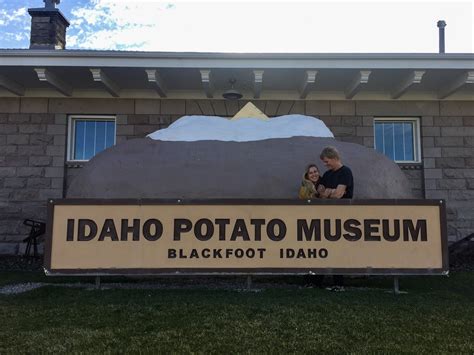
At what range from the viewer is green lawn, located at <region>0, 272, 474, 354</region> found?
3.66 m

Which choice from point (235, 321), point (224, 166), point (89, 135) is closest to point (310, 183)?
point (224, 166)

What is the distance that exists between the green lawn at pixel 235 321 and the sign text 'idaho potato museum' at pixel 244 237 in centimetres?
32

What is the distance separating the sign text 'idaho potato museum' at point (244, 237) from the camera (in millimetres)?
5438

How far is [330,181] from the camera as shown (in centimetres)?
569

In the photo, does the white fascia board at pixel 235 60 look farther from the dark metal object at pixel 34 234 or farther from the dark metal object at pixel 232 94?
the dark metal object at pixel 34 234

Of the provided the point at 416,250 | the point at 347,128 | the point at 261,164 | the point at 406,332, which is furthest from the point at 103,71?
the point at 406,332

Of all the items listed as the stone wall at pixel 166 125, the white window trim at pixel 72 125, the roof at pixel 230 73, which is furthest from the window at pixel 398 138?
the white window trim at pixel 72 125

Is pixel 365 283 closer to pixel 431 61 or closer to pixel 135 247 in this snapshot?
pixel 135 247

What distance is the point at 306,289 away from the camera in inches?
224

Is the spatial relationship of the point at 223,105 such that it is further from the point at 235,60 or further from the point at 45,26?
the point at 45,26

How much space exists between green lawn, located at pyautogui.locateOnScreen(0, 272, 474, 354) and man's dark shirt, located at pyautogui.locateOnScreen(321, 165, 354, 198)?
1175 mm

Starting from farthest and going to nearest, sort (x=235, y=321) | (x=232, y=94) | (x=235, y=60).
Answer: (x=232, y=94)
(x=235, y=60)
(x=235, y=321)

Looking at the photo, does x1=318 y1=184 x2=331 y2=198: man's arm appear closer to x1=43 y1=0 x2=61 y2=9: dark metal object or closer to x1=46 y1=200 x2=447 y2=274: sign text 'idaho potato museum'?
x1=46 y1=200 x2=447 y2=274: sign text 'idaho potato museum'

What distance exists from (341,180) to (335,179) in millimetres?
72
